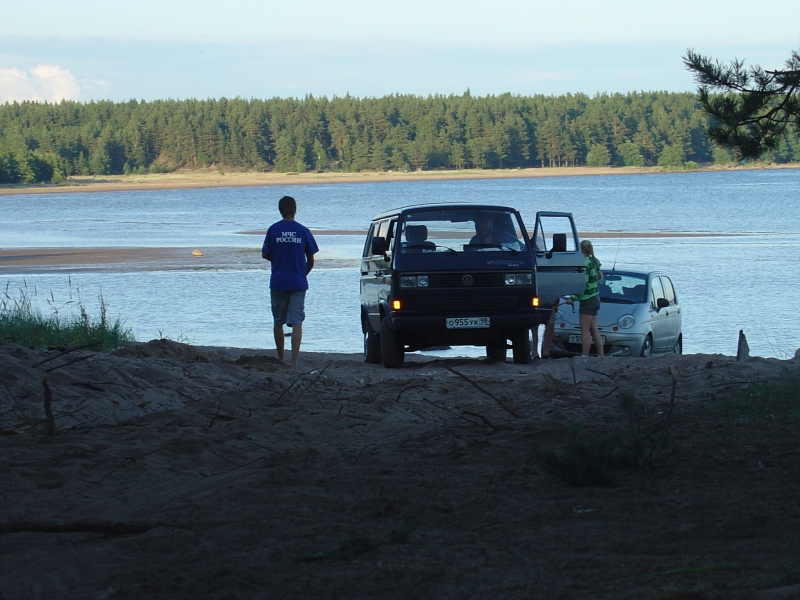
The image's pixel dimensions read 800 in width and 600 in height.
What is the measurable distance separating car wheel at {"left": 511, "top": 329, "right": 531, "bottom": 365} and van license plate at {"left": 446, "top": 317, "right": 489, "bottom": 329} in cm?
75

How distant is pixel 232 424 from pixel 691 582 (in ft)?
14.1

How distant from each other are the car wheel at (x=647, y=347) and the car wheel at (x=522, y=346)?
8.63 ft

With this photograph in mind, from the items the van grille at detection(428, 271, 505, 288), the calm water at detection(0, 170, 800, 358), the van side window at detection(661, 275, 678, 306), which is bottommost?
the calm water at detection(0, 170, 800, 358)

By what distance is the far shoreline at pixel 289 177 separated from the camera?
136 meters

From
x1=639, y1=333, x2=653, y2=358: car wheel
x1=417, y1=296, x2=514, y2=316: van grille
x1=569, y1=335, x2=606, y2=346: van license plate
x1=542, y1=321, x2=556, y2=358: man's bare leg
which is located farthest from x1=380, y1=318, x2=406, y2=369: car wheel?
x1=639, y1=333, x2=653, y2=358: car wheel

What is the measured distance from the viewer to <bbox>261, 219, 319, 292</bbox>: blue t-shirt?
37.3ft

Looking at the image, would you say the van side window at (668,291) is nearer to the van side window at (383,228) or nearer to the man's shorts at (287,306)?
the van side window at (383,228)

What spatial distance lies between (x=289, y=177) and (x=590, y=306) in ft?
456

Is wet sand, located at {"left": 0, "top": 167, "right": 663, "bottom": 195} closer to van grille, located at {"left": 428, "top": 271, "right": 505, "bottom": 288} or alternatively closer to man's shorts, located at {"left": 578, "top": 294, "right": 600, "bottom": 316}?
man's shorts, located at {"left": 578, "top": 294, "right": 600, "bottom": 316}

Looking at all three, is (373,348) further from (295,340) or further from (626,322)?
(626,322)

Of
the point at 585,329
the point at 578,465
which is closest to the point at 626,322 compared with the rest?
the point at 585,329

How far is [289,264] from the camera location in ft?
37.3

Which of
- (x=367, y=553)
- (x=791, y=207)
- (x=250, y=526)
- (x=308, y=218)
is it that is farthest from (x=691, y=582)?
(x=791, y=207)

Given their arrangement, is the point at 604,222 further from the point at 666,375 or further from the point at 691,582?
the point at 691,582
